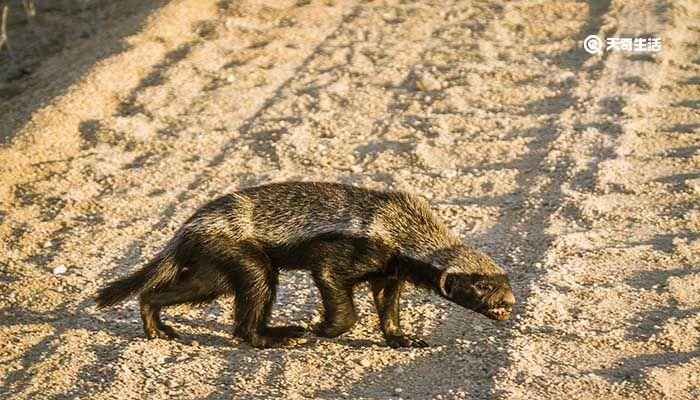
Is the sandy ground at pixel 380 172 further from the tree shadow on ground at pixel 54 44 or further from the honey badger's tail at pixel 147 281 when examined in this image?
the honey badger's tail at pixel 147 281

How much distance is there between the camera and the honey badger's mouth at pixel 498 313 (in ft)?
18.1

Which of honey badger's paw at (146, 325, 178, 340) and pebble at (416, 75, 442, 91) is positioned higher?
pebble at (416, 75, 442, 91)

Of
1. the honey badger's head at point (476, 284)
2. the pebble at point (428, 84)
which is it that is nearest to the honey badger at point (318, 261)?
the honey badger's head at point (476, 284)

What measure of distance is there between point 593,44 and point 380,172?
12.0 feet

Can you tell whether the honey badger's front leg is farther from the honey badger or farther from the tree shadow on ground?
the tree shadow on ground

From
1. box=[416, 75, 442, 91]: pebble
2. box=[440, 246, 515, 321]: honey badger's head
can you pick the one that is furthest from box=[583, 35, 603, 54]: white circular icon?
box=[440, 246, 515, 321]: honey badger's head

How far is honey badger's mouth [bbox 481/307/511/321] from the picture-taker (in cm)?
553

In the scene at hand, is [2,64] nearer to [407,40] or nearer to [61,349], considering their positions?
[407,40]

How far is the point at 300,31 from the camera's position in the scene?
1111 cm

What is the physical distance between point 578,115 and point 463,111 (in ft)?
3.64

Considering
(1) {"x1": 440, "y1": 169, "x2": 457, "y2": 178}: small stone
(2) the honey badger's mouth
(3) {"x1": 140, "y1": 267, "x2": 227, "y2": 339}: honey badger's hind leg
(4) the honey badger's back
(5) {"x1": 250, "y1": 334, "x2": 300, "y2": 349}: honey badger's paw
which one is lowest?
(5) {"x1": 250, "y1": 334, "x2": 300, "y2": 349}: honey badger's paw

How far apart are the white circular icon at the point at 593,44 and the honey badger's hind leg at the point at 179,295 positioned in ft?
20.5

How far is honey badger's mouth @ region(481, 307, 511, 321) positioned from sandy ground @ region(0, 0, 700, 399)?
181 millimetres

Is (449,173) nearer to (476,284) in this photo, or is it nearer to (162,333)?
(476,284)
